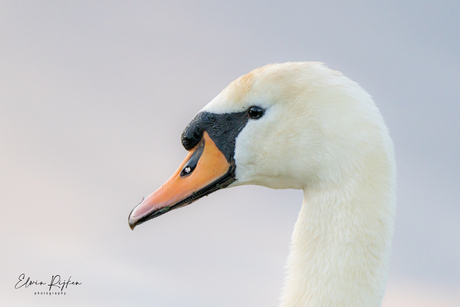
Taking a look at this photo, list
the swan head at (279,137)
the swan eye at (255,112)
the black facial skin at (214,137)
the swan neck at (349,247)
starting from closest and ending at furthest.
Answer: the swan neck at (349,247)
the swan head at (279,137)
the swan eye at (255,112)
the black facial skin at (214,137)

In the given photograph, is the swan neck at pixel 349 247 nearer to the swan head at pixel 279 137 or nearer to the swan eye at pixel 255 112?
the swan head at pixel 279 137

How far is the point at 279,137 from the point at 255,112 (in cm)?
31

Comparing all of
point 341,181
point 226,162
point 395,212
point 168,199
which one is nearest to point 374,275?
point 395,212

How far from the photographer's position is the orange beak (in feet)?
13.3

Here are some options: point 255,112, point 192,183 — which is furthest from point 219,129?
point 192,183

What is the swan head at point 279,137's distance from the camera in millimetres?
3510

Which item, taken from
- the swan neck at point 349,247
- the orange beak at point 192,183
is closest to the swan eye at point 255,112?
the orange beak at point 192,183

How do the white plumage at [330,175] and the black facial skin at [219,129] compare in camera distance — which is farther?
the black facial skin at [219,129]

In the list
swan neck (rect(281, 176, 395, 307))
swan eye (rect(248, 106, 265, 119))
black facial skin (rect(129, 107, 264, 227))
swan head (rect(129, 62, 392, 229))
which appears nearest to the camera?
swan neck (rect(281, 176, 395, 307))

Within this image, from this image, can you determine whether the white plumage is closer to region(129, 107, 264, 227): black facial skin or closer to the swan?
the swan

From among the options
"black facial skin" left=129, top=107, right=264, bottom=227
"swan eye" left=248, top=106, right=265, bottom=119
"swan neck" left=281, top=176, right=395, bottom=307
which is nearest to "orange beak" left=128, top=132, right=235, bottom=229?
"black facial skin" left=129, top=107, right=264, bottom=227

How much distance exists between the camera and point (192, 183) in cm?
408

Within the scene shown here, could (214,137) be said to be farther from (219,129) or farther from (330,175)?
(330,175)

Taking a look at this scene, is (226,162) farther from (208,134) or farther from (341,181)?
(341,181)
